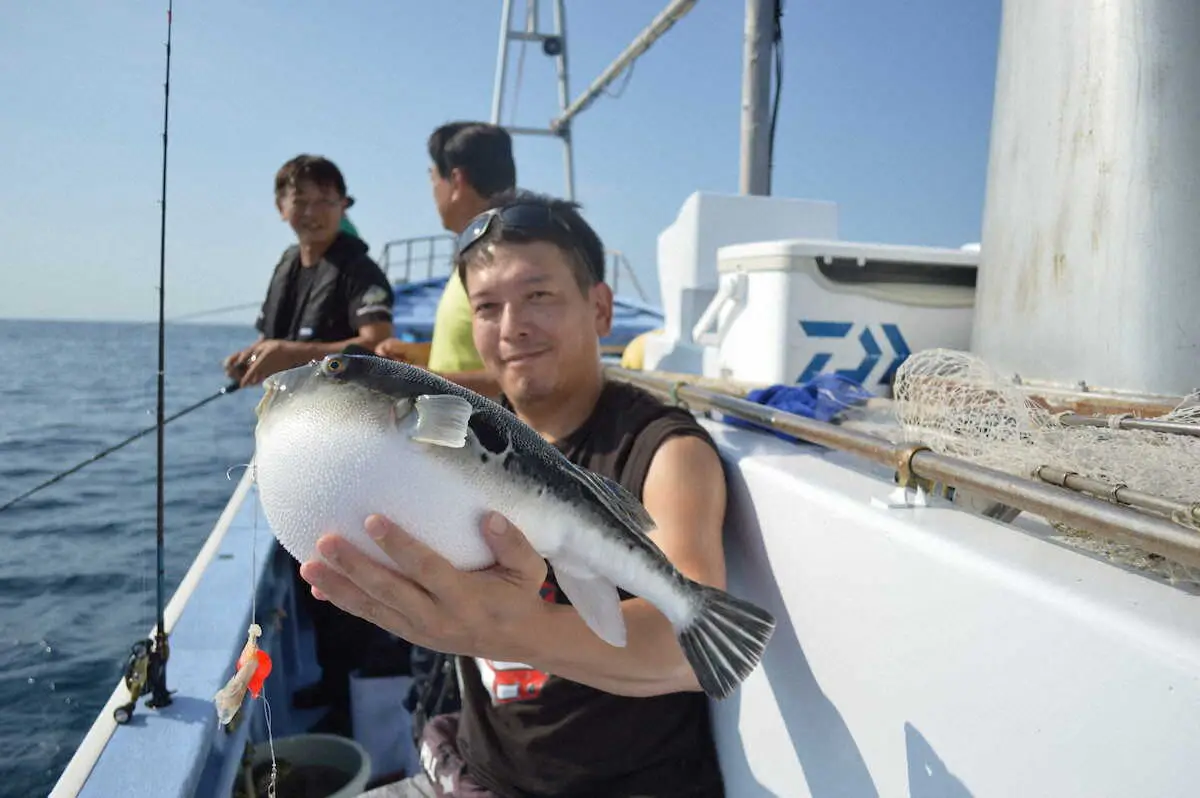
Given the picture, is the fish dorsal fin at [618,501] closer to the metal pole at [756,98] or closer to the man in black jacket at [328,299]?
the man in black jacket at [328,299]

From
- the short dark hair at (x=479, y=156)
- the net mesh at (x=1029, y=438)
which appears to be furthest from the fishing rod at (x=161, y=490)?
the net mesh at (x=1029, y=438)

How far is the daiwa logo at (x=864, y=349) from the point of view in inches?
147

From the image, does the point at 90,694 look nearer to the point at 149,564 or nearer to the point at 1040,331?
the point at 149,564

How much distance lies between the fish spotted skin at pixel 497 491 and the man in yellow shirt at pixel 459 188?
7.31 ft

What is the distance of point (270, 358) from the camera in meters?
3.37

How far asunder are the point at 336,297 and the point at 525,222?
95.1 inches

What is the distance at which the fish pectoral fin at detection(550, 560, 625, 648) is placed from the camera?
1.30 m

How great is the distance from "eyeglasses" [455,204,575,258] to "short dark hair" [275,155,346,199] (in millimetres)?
2549

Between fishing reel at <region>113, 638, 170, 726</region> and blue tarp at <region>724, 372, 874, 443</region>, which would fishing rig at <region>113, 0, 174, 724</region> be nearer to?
fishing reel at <region>113, 638, 170, 726</region>

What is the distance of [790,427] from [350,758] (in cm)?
240

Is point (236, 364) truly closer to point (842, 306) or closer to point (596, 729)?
point (596, 729)

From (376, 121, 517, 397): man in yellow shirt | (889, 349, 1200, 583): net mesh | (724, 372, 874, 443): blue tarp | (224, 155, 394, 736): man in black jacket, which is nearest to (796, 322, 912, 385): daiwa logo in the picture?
(724, 372, 874, 443): blue tarp

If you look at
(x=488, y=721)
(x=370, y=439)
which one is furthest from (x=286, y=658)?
(x=370, y=439)

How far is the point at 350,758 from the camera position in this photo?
3.17m
